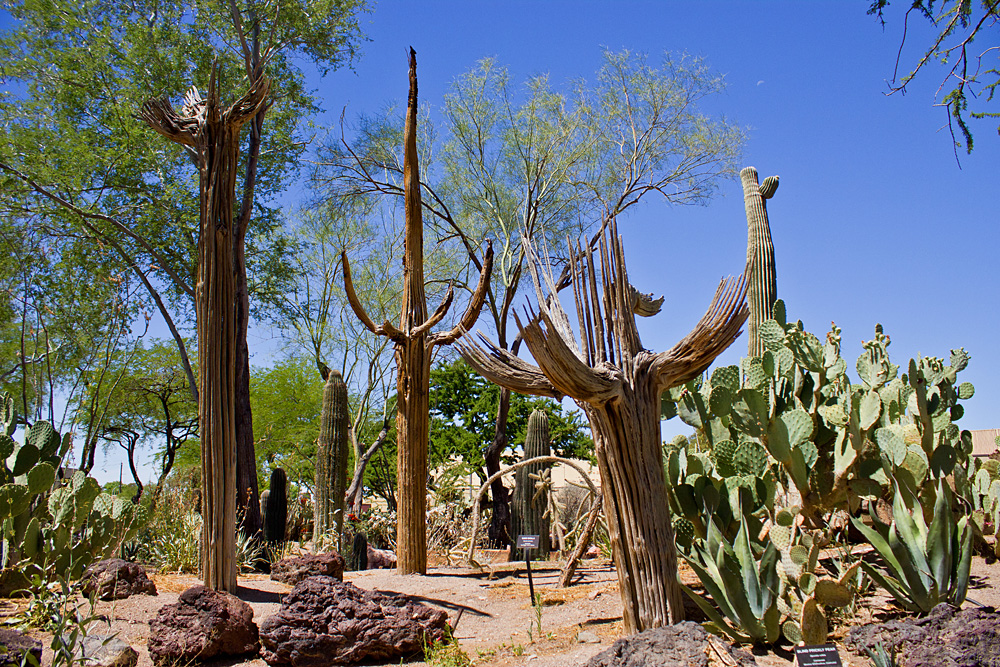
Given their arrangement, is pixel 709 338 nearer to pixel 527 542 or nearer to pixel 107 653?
pixel 527 542

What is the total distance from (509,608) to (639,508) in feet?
8.01

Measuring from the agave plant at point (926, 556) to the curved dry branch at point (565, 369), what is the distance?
1.85m

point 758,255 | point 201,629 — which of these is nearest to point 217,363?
point 201,629

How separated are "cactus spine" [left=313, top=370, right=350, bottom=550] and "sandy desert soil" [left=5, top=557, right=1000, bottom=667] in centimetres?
193

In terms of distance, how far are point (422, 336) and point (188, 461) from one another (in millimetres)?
19253

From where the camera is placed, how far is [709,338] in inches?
154

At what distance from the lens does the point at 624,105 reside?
48.7 ft

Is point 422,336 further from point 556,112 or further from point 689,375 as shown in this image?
point 556,112

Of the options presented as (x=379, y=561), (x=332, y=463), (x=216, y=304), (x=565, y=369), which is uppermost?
(x=216, y=304)

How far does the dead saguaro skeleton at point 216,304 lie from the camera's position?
5770mm

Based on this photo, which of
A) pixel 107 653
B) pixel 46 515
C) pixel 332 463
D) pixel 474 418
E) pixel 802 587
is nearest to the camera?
pixel 802 587

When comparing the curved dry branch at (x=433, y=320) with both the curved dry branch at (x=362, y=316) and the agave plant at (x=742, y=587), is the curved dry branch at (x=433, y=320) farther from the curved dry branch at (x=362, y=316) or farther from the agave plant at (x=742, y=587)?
the agave plant at (x=742, y=587)

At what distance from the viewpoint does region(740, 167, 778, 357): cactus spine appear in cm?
853

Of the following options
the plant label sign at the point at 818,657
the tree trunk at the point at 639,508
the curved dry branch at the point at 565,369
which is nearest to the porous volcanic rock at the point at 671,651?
the plant label sign at the point at 818,657
